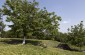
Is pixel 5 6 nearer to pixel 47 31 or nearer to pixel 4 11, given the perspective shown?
pixel 4 11

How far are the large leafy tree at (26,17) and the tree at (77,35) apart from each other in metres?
9.08

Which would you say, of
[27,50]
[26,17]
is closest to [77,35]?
[26,17]

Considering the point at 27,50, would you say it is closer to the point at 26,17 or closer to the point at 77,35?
the point at 26,17

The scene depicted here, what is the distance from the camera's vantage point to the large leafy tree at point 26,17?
1674 inches

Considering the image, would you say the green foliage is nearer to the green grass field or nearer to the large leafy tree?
the large leafy tree

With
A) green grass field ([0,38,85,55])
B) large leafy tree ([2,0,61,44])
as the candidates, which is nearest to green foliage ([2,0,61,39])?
large leafy tree ([2,0,61,44])

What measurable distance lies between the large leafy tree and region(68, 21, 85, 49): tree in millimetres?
9079

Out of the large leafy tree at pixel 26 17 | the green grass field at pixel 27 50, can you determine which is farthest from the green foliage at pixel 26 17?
the green grass field at pixel 27 50

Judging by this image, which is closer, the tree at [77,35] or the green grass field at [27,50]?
the green grass field at [27,50]

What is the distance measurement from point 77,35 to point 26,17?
16.1 meters

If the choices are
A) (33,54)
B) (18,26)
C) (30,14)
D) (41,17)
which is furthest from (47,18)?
(33,54)

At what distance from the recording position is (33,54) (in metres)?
24.4

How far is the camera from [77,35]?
5175 centimetres

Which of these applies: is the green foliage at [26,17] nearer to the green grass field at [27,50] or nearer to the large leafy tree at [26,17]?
the large leafy tree at [26,17]
